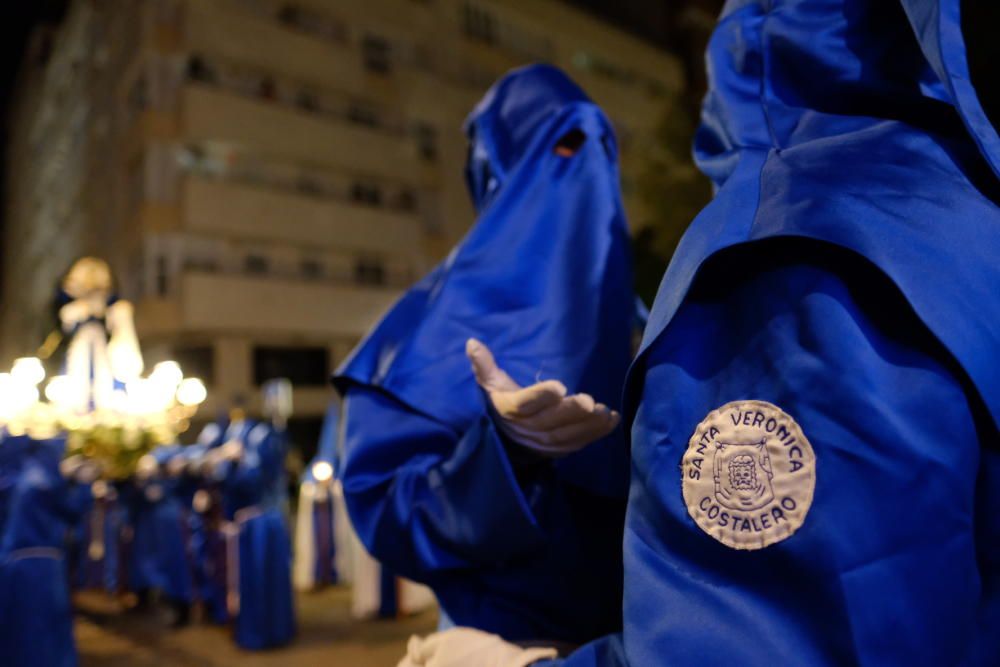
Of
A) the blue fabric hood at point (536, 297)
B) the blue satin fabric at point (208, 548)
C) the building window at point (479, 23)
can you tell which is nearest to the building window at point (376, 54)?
the building window at point (479, 23)

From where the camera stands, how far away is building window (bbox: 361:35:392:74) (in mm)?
17656

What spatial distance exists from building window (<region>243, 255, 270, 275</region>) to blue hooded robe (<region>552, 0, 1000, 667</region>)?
15.9 meters

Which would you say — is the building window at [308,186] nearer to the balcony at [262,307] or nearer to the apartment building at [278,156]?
the apartment building at [278,156]

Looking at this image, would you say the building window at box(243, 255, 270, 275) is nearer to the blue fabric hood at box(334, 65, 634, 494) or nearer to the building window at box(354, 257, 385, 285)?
the building window at box(354, 257, 385, 285)

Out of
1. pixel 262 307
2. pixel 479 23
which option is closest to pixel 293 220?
pixel 262 307

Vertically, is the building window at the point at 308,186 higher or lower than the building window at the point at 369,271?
higher

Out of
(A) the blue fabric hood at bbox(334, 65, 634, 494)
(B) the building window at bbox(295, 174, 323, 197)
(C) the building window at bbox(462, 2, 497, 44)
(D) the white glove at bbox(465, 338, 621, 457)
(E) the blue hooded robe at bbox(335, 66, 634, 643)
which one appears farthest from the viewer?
(C) the building window at bbox(462, 2, 497, 44)

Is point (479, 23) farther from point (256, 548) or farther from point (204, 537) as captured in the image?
point (256, 548)

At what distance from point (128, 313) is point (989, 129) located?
671cm

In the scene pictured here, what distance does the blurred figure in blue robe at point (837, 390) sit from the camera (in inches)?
22.7

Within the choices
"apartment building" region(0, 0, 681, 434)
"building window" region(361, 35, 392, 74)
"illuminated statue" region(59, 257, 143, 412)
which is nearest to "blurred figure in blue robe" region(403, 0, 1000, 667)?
"illuminated statue" region(59, 257, 143, 412)

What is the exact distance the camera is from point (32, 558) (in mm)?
3865

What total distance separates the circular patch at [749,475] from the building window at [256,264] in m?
16.0

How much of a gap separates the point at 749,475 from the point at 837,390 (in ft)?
0.31
